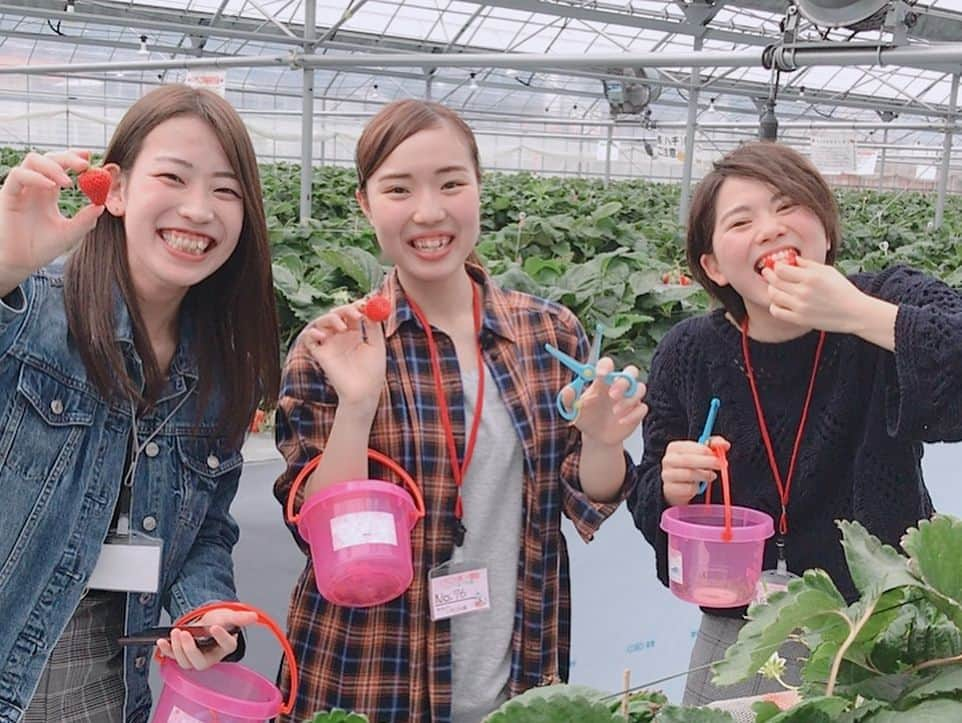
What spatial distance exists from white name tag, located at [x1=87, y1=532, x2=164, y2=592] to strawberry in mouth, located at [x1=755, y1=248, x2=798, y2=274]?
124 cm

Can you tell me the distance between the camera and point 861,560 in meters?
0.96

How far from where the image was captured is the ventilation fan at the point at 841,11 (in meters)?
3.06

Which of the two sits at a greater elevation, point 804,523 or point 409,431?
point 409,431

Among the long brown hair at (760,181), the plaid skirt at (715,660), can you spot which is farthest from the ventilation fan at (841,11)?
the plaid skirt at (715,660)

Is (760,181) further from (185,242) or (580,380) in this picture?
(185,242)

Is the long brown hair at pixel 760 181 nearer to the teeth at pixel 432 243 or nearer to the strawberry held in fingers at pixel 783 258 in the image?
the strawberry held in fingers at pixel 783 258

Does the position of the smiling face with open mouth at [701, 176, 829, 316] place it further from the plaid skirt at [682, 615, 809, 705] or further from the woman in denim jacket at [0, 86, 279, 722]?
the woman in denim jacket at [0, 86, 279, 722]

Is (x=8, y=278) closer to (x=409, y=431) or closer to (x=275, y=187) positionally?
(x=409, y=431)

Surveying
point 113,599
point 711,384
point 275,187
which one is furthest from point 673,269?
point 275,187

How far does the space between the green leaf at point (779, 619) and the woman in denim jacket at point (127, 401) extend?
105cm

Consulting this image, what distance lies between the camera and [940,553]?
898 millimetres

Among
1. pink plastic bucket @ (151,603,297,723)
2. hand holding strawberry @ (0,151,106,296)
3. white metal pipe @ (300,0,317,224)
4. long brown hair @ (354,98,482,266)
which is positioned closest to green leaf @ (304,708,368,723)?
pink plastic bucket @ (151,603,297,723)

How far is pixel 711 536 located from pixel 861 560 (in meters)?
0.91

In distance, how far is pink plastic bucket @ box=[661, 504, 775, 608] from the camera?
1863mm
